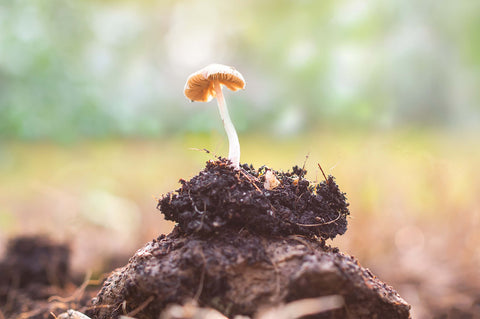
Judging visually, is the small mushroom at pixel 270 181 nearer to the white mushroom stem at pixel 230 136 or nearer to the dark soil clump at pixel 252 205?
the dark soil clump at pixel 252 205

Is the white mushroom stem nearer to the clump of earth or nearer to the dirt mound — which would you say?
the clump of earth

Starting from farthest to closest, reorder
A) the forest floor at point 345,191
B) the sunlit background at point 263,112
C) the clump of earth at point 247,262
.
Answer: the sunlit background at point 263,112, the forest floor at point 345,191, the clump of earth at point 247,262

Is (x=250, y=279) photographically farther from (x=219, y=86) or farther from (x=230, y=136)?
(x=219, y=86)

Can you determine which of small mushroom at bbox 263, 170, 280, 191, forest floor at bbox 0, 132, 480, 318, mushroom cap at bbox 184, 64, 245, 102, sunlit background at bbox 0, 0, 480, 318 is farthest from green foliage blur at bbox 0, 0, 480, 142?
small mushroom at bbox 263, 170, 280, 191

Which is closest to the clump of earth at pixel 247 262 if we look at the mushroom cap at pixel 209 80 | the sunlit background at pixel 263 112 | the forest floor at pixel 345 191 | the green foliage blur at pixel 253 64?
the mushroom cap at pixel 209 80

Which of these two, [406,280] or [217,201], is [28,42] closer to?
[217,201]

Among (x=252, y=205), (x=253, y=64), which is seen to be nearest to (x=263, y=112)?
(x=253, y=64)
